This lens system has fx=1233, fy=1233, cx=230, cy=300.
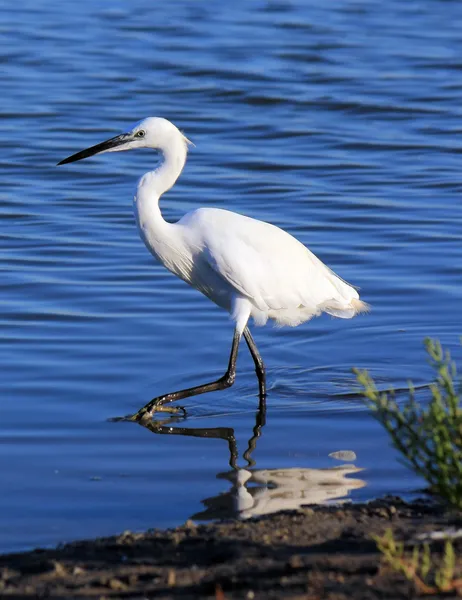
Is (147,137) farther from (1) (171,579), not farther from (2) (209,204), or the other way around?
(2) (209,204)

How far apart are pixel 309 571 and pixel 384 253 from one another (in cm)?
709

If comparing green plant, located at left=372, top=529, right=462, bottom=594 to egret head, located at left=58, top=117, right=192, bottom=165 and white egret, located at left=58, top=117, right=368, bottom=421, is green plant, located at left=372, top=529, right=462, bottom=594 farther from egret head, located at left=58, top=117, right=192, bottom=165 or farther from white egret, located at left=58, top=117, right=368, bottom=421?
egret head, located at left=58, top=117, right=192, bottom=165

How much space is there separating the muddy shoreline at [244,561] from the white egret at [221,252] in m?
2.47

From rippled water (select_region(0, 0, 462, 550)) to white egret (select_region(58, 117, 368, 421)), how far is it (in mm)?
505

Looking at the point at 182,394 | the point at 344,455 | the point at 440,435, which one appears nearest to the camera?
the point at 440,435

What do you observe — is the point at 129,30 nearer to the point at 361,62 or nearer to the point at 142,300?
the point at 361,62

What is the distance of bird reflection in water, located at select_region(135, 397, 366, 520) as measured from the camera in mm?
5711

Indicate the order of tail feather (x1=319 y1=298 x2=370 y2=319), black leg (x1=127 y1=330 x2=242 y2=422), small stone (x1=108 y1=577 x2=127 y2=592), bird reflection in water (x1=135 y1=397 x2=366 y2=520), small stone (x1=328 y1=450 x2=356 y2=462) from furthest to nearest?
tail feather (x1=319 y1=298 x2=370 y2=319) < black leg (x1=127 y1=330 x2=242 y2=422) < small stone (x1=328 y1=450 x2=356 y2=462) < bird reflection in water (x1=135 y1=397 x2=366 y2=520) < small stone (x1=108 y1=577 x2=127 y2=592)

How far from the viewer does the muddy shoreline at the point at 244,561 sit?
4.09 metres

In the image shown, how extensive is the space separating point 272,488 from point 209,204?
7086 millimetres

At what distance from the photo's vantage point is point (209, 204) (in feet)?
42.1

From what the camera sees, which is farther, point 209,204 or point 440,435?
point 209,204

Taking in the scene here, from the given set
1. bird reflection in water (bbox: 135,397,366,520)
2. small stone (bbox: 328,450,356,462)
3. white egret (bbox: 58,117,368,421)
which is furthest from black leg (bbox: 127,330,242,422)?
small stone (bbox: 328,450,356,462)

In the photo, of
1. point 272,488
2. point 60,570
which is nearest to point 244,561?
point 60,570
